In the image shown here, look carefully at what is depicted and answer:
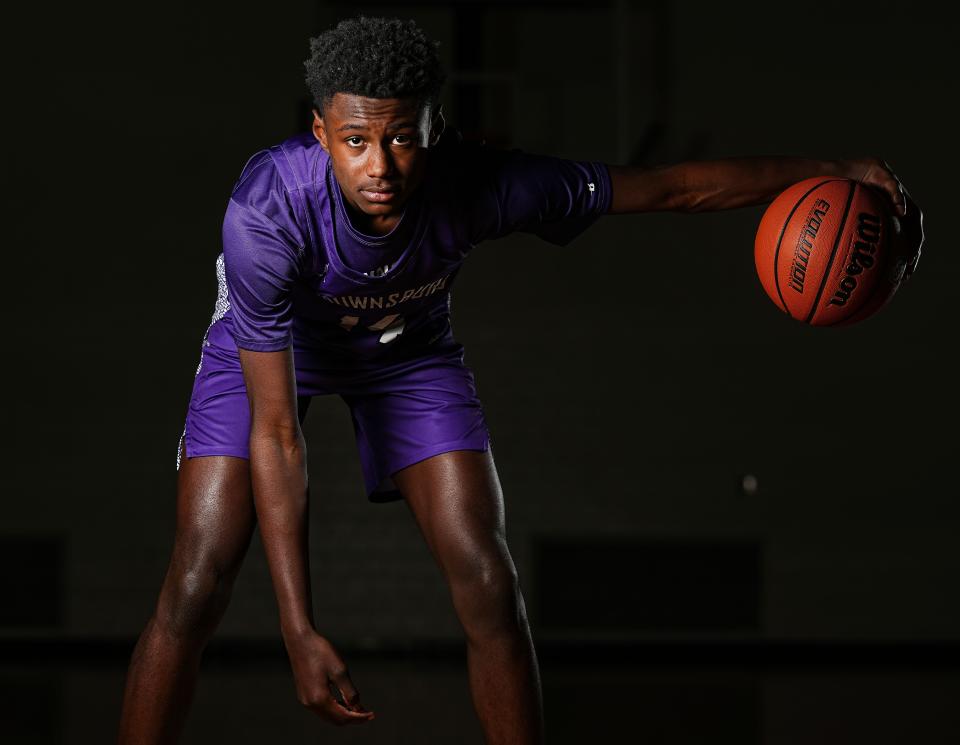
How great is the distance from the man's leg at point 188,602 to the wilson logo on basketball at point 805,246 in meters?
1.11

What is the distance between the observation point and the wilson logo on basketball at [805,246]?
79.4 inches

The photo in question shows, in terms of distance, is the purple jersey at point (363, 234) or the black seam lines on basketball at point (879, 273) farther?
the black seam lines on basketball at point (879, 273)

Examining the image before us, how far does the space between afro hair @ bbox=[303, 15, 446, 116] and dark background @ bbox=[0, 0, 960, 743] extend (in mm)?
3284

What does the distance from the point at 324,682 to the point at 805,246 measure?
1.17 m

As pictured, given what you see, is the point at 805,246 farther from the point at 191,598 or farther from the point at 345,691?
the point at 191,598

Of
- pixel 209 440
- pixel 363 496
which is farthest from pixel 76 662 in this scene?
pixel 209 440

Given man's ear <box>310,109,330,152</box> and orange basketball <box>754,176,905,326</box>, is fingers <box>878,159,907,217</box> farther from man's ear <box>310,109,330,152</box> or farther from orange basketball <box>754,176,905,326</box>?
man's ear <box>310,109,330,152</box>

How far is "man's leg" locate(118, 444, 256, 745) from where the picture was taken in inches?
77.6

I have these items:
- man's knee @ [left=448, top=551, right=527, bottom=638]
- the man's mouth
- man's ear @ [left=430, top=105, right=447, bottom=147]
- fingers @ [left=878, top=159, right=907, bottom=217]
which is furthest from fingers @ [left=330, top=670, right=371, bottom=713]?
fingers @ [left=878, top=159, right=907, bottom=217]

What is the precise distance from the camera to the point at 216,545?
2.01m

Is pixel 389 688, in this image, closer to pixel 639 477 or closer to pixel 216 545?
pixel 639 477

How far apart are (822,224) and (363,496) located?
3275 mm

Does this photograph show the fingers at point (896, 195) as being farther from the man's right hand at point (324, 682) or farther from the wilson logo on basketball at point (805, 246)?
the man's right hand at point (324, 682)

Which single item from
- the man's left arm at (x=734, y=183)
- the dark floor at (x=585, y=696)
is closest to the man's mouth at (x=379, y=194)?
the man's left arm at (x=734, y=183)
